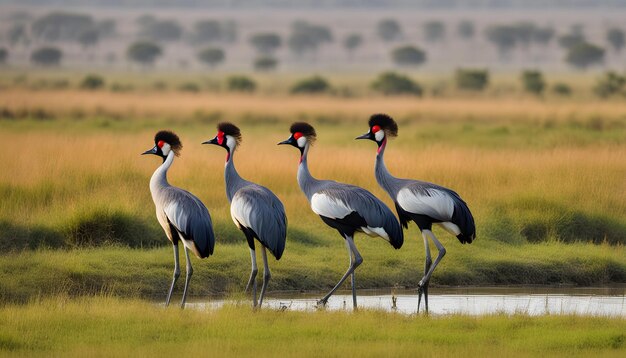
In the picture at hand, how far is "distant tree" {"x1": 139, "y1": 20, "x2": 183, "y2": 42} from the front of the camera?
4016 inches

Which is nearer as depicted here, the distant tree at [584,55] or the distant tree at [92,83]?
the distant tree at [92,83]

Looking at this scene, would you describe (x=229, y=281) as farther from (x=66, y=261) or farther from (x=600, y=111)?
(x=600, y=111)

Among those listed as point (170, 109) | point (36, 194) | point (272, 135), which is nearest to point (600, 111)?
point (272, 135)

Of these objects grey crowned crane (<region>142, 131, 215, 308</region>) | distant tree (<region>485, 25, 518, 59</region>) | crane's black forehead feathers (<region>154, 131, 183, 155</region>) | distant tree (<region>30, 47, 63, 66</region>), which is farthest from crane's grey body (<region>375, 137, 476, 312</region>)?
distant tree (<region>485, 25, 518, 59</region>)

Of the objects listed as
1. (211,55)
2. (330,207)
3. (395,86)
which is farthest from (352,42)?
(330,207)

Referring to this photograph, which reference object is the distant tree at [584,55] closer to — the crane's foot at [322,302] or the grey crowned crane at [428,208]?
the grey crowned crane at [428,208]

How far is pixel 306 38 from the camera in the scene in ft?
303

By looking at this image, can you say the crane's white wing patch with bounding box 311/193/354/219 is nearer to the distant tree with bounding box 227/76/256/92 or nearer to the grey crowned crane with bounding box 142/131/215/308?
the grey crowned crane with bounding box 142/131/215/308

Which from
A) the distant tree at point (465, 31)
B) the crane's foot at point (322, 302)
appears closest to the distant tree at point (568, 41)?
the distant tree at point (465, 31)

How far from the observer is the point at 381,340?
299 inches

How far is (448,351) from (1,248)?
536 cm

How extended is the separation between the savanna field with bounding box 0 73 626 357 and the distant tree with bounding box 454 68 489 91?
23108mm

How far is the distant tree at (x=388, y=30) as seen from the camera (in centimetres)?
10312

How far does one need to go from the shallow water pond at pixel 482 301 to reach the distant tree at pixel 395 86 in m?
30.3
